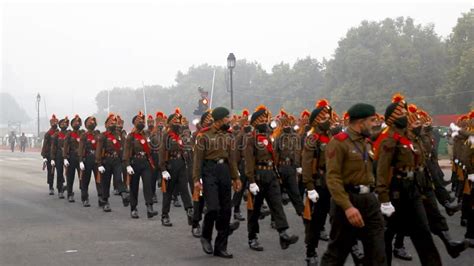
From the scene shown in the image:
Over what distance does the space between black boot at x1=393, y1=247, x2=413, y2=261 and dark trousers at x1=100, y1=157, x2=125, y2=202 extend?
7.37 meters

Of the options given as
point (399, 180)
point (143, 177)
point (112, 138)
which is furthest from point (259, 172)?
point (112, 138)

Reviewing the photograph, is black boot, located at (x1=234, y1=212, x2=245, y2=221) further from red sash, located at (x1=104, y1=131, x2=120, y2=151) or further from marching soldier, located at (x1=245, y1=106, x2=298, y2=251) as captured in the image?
red sash, located at (x1=104, y1=131, x2=120, y2=151)

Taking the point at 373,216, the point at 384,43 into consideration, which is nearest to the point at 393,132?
the point at 373,216

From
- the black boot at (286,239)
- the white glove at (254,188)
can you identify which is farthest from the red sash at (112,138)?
the black boot at (286,239)

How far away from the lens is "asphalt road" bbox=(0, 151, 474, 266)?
8.35 m

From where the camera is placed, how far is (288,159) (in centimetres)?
1002

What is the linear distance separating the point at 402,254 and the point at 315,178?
1583mm

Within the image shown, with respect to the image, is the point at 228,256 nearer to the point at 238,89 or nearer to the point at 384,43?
the point at 384,43

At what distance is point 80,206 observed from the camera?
14.8 m

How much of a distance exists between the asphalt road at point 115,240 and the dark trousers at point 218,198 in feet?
1.26

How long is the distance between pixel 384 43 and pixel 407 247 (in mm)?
49353

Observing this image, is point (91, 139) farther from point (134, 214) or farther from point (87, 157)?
point (134, 214)

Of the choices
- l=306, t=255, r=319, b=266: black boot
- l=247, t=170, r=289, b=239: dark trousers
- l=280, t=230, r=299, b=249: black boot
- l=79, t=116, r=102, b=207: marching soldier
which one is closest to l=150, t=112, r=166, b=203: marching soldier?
l=79, t=116, r=102, b=207: marching soldier

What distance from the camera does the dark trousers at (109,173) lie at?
→ 45.6 feet
